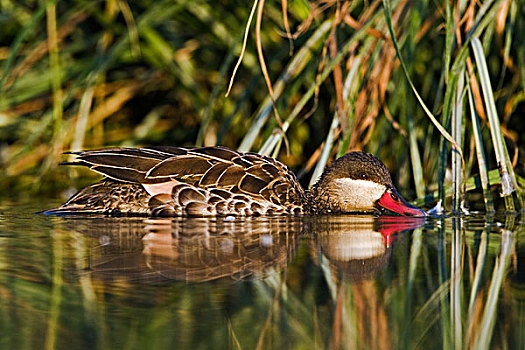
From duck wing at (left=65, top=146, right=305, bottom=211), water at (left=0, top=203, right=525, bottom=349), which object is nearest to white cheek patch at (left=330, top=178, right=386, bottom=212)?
duck wing at (left=65, top=146, right=305, bottom=211)

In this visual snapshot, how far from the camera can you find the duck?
4.67 metres

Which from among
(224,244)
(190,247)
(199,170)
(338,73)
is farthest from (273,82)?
(190,247)

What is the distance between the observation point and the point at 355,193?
4.85 meters

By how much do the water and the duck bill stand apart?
0.37 metres

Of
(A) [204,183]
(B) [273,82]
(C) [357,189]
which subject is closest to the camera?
(A) [204,183]

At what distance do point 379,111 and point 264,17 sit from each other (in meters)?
1.05

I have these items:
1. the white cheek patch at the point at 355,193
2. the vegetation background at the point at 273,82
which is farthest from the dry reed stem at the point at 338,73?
the white cheek patch at the point at 355,193

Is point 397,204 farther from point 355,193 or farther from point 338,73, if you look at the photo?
point 338,73

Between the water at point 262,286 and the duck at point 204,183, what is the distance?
59 cm

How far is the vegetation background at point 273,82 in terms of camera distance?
4.46 meters

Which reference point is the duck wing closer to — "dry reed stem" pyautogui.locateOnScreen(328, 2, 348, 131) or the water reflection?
the water reflection

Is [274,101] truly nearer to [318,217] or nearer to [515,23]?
[318,217]

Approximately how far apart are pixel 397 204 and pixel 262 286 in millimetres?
2039

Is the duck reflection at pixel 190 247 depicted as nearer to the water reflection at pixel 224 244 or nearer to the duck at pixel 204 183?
the water reflection at pixel 224 244
